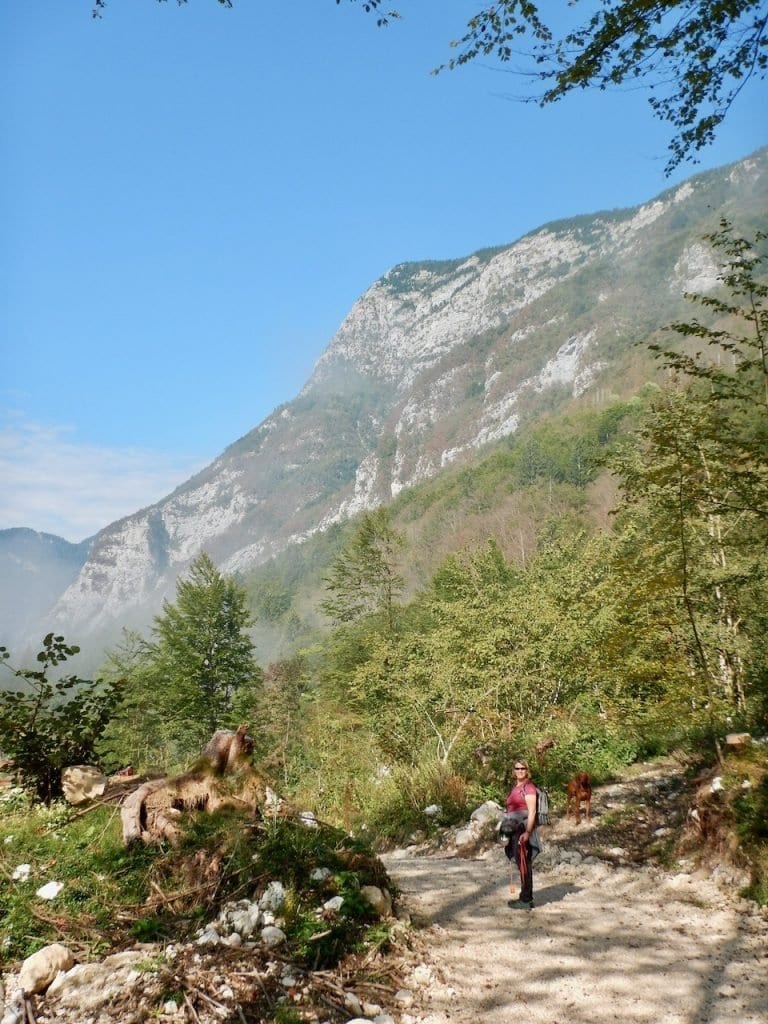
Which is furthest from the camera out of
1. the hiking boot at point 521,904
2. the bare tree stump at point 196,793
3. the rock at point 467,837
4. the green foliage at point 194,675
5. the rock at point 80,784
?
the green foliage at point 194,675

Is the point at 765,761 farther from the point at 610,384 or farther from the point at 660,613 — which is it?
the point at 610,384

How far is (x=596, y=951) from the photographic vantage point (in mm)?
4234

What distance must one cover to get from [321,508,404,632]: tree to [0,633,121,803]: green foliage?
18572mm

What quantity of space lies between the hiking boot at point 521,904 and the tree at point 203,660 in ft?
55.9

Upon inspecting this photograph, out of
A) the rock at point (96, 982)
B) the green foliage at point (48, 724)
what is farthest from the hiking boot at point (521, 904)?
the green foliage at point (48, 724)

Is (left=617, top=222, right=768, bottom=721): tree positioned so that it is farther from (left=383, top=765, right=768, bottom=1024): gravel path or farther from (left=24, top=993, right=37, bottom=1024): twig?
(left=24, top=993, right=37, bottom=1024): twig

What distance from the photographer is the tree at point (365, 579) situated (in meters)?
25.4

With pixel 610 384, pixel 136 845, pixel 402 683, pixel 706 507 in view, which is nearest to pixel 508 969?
pixel 136 845

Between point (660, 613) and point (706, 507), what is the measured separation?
2277mm

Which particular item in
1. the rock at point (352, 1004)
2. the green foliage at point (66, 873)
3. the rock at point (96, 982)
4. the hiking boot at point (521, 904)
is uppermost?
the green foliage at point (66, 873)

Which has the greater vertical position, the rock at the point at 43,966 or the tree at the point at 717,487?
the tree at the point at 717,487

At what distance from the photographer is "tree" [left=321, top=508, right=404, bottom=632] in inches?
998

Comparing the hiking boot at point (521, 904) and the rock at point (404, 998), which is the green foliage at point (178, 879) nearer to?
the rock at point (404, 998)

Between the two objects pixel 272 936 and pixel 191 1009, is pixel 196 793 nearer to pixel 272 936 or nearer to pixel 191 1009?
pixel 272 936
